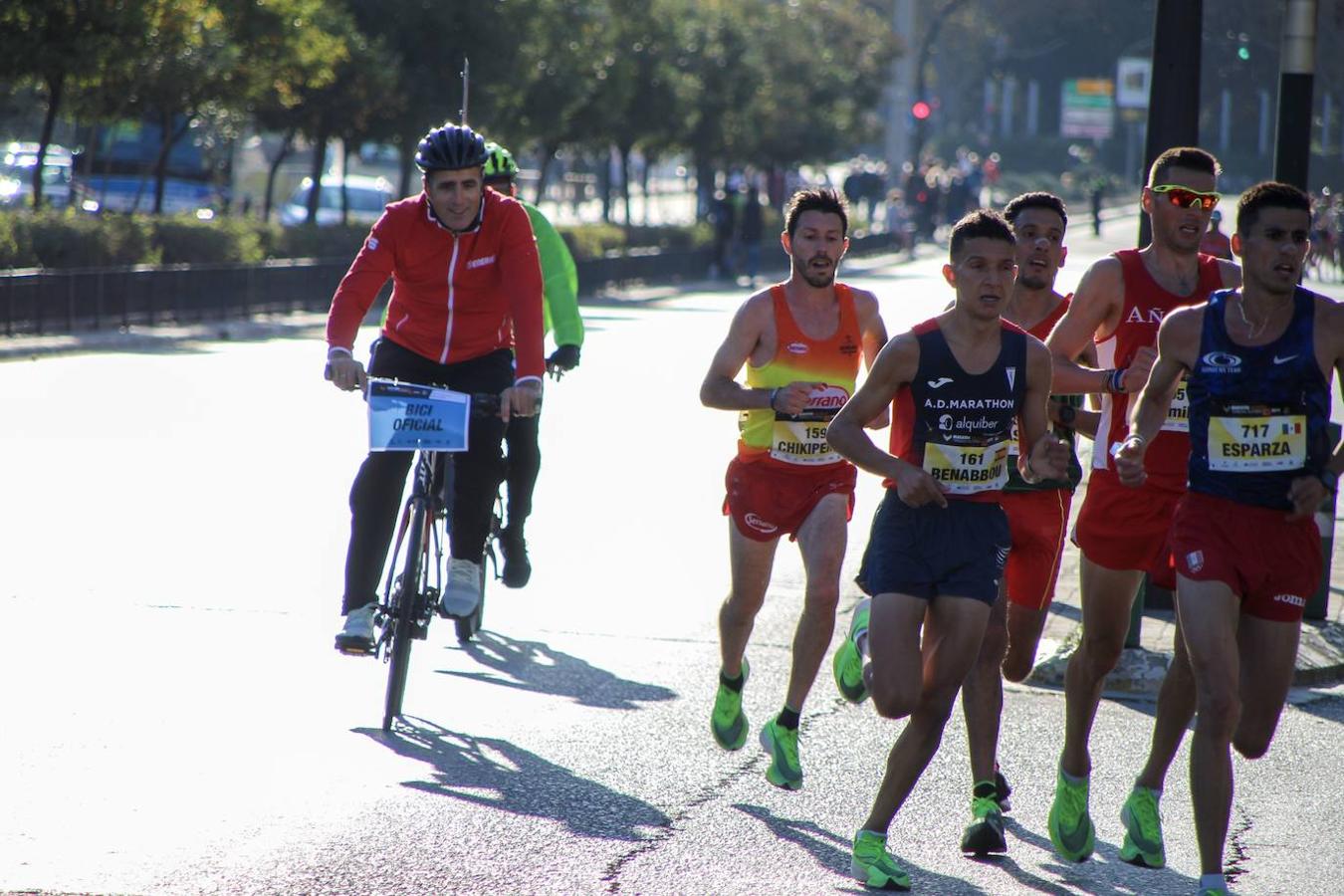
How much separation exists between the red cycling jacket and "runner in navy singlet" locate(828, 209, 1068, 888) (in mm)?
1790

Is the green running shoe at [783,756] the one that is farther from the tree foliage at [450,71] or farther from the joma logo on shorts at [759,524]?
the tree foliage at [450,71]

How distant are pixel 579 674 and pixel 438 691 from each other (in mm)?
604

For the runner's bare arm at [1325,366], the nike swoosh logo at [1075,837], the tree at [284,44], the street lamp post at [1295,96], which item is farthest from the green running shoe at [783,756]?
the tree at [284,44]

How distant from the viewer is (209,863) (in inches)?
204

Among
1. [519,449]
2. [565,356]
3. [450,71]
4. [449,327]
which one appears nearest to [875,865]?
[449,327]

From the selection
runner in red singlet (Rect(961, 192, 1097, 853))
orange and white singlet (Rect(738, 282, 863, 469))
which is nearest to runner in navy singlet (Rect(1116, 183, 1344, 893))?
runner in red singlet (Rect(961, 192, 1097, 853))

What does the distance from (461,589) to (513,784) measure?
112 cm

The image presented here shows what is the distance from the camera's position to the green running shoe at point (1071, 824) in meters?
5.59

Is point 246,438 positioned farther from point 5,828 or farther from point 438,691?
point 5,828

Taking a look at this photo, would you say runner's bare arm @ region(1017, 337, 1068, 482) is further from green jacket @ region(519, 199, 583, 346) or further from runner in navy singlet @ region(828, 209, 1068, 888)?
green jacket @ region(519, 199, 583, 346)

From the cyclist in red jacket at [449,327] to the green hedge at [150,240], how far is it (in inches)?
653

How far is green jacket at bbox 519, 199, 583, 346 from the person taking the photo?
25.3ft

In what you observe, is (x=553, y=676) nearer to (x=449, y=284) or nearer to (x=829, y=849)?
(x=449, y=284)

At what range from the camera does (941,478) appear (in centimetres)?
543
